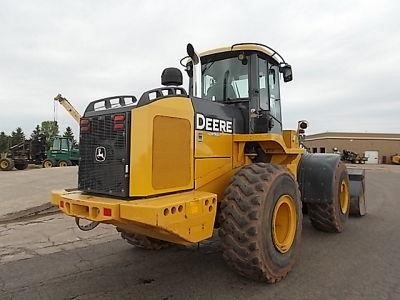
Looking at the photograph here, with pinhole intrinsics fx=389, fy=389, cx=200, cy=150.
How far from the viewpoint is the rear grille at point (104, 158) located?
388cm

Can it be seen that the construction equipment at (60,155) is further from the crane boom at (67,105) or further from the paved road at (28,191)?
the paved road at (28,191)

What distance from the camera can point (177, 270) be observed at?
4.88m

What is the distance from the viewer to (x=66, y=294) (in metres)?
4.11

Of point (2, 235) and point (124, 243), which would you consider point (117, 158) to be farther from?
point (2, 235)

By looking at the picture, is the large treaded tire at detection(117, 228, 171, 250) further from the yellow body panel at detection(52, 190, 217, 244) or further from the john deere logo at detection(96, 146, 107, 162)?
the john deere logo at detection(96, 146, 107, 162)

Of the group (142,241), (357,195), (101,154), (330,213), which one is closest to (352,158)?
(357,195)

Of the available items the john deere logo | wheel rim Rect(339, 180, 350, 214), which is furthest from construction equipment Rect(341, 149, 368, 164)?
the john deere logo

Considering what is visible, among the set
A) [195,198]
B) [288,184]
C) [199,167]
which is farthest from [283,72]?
[195,198]

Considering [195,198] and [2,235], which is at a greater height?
[195,198]

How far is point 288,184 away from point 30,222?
6.04 m

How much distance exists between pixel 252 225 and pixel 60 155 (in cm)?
2842

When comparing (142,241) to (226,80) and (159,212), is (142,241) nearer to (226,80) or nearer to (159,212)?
(159,212)

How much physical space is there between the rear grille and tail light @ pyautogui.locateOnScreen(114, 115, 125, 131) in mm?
33

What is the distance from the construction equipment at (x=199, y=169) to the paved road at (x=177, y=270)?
313mm
